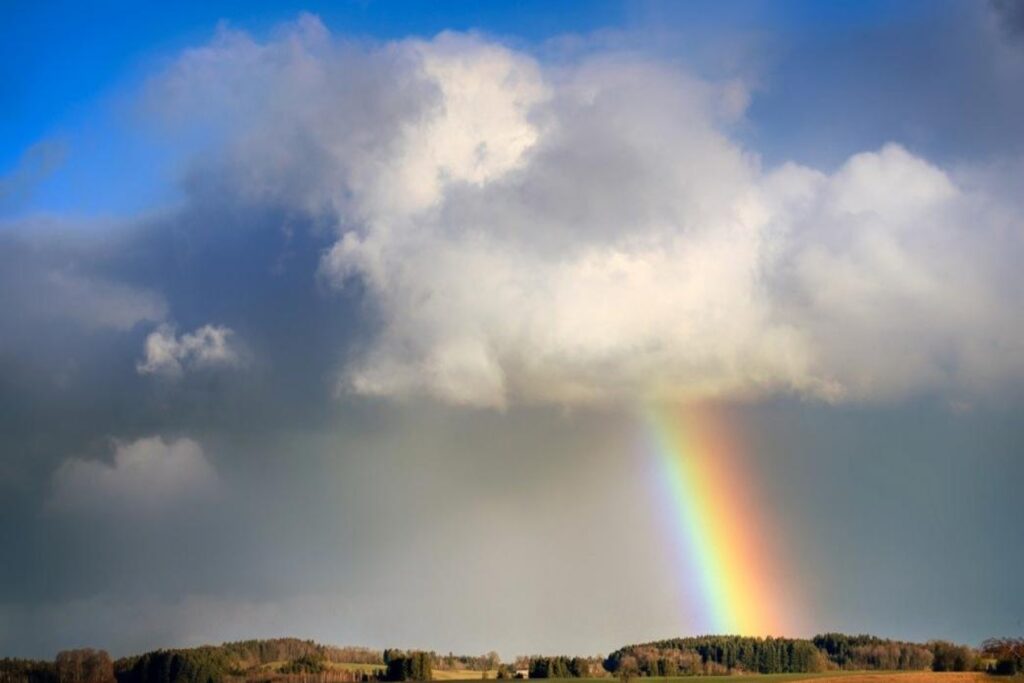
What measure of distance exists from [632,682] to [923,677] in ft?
171

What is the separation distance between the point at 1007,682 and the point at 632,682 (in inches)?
A: 2519

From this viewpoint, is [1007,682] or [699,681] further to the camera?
[699,681]

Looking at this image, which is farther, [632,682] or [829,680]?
[632,682]

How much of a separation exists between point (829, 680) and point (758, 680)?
2075cm

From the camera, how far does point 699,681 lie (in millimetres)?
199625

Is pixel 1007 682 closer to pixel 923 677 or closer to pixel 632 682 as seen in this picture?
pixel 923 677

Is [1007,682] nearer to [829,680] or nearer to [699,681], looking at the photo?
[829,680]

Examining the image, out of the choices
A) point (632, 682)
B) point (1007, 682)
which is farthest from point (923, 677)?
point (632, 682)

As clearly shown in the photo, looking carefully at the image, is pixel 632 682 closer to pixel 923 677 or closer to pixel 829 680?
pixel 829 680

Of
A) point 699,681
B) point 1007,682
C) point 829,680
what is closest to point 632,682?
point 699,681

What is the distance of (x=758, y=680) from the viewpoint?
194 metres

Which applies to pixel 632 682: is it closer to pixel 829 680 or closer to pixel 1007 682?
pixel 829 680

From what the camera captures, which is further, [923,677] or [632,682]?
[632,682]

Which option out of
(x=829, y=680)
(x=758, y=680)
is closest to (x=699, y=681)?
(x=758, y=680)
